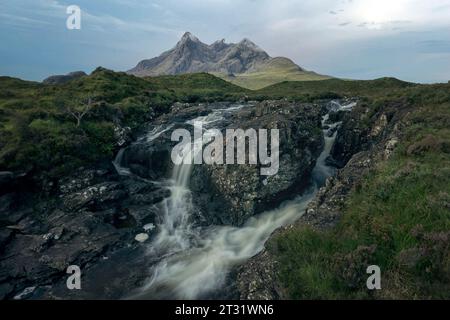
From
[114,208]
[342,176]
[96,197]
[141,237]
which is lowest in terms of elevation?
[141,237]

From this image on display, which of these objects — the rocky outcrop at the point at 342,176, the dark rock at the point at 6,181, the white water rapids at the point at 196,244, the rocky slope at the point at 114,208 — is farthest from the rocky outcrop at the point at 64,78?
the rocky outcrop at the point at 342,176

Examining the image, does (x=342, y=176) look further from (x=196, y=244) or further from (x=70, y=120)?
(x=70, y=120)

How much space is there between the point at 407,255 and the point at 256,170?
42.4ft

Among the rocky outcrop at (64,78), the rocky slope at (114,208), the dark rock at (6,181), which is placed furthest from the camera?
the rocky outcrop at (64,78)

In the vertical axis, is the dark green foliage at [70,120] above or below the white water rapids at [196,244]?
above

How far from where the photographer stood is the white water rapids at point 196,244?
716 inches

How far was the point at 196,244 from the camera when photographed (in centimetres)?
2231

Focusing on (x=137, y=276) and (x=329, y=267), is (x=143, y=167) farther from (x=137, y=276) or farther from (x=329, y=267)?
(x=329, y=267)

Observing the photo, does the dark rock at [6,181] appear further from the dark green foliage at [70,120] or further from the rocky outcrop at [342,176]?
Result: the rocky outcrop at [342,176]

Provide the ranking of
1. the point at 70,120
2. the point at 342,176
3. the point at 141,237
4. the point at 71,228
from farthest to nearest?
the point at 70,120 → the point at 141,237 → the point at 71,228 → the point at 342,176

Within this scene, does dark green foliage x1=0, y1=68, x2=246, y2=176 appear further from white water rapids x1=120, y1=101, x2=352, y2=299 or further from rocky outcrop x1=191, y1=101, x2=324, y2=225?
rocky outcrop x1=191, y1=101, x2=324, y2=225

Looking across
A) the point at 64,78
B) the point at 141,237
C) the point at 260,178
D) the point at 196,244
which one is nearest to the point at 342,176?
the point at 260,178

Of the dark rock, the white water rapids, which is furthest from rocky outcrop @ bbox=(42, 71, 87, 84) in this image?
the white water rapids

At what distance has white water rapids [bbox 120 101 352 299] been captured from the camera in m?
18.2
